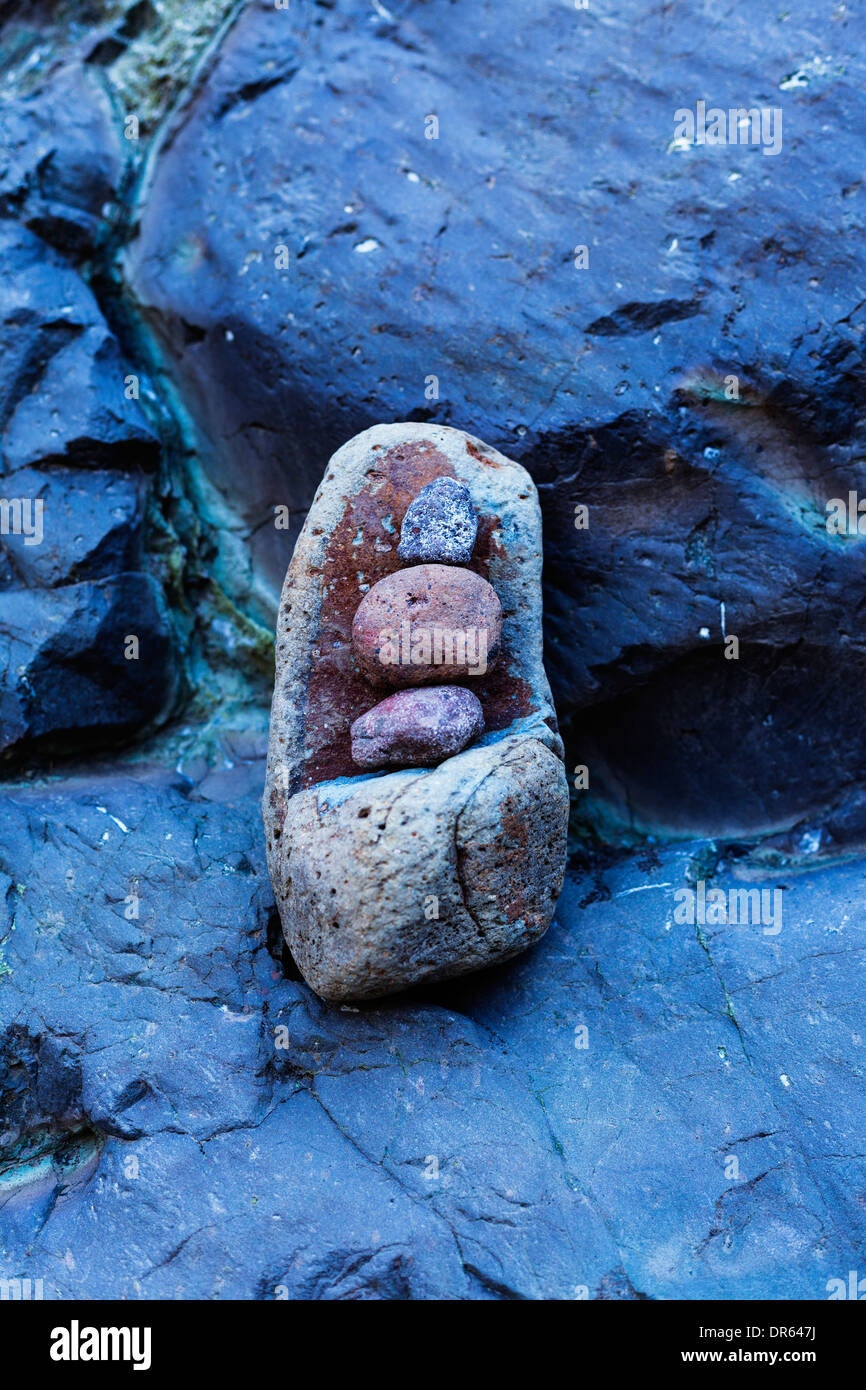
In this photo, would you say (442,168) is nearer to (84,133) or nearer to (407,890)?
(84,133)

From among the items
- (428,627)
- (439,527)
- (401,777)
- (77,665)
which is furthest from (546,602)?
(77,665)

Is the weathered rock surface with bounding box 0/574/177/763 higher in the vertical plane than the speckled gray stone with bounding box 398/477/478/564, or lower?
lower

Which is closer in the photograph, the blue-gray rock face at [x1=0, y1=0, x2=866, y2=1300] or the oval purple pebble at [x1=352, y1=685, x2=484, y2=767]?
the blue-gray rock face at [x1=0, y1=0, x2=866, y2=1300]

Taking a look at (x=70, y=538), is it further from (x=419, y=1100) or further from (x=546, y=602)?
(x=419, y=1100)

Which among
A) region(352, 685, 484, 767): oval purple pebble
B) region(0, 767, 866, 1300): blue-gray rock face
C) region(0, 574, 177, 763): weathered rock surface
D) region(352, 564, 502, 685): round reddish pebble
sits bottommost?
region(0, 767, 866, 1300): blue-gray rock face

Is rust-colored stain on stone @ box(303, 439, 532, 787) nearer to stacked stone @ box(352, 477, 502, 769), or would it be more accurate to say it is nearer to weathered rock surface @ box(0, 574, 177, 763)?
stacked stone @ box(352, 477, 502, 769)

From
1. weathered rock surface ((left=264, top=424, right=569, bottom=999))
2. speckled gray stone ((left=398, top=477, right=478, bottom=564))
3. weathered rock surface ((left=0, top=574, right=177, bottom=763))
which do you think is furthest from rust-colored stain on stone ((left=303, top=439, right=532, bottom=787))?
weathered rock surface ((left=0, top=574, right=177, bottom=763))
